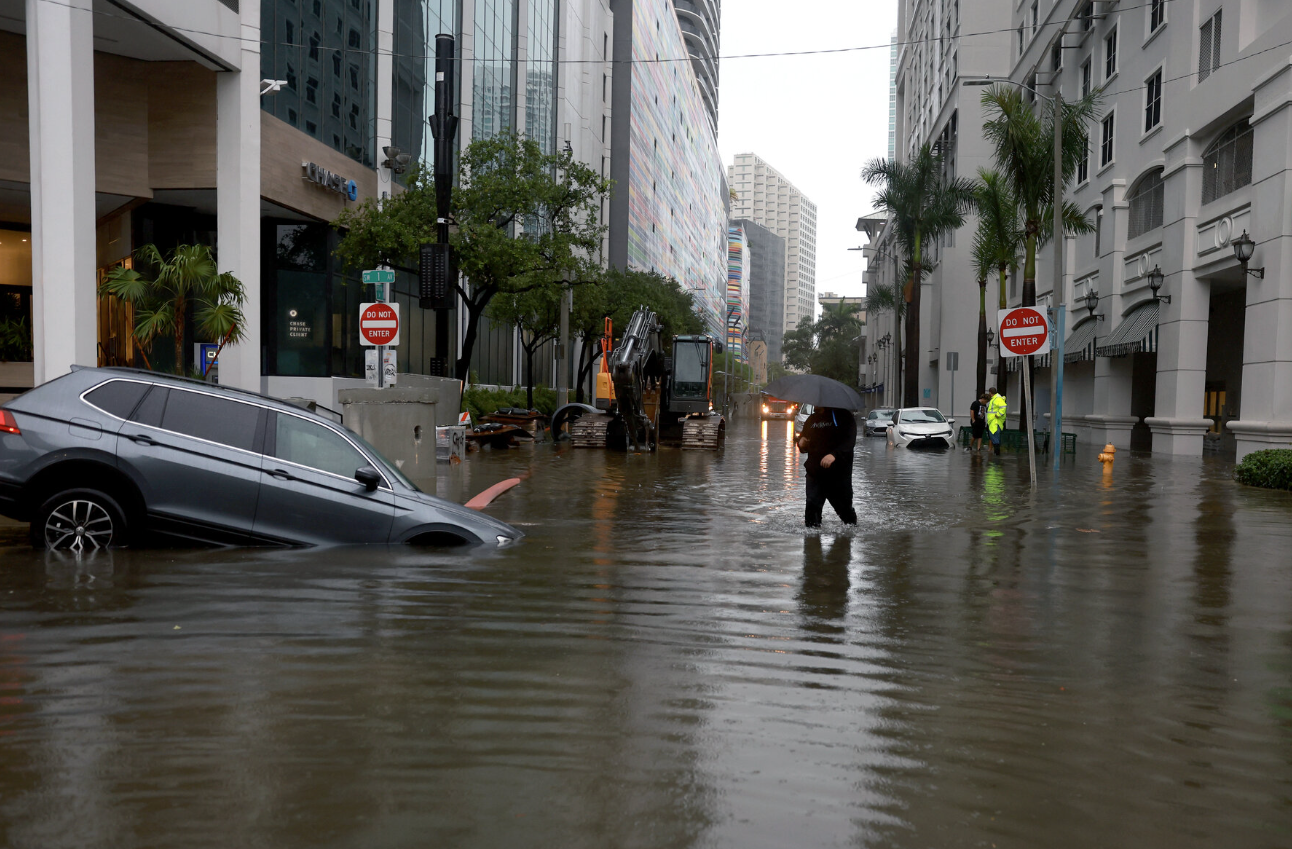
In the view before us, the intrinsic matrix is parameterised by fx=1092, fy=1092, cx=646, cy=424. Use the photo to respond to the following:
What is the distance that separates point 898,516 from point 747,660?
27.8ft

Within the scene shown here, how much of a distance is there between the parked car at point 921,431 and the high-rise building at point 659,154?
24.7 metres

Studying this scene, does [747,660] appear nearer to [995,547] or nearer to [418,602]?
[418,602]

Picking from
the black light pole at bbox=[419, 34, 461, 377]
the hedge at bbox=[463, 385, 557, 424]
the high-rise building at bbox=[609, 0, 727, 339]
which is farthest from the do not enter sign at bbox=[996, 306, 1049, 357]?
the high-rise building at bbox=[609, 0, 727, 339]

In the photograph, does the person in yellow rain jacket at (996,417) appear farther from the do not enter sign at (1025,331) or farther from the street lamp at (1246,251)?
the do not enter sign at (1025,331)

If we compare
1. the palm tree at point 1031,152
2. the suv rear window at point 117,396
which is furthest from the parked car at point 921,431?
the suv rear window at point 117,396

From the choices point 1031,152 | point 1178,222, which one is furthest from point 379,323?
point 1178,222

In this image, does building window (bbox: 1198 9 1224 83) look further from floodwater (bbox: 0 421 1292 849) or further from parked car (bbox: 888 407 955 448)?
floodwater (bbox: 0 421 1292 849)

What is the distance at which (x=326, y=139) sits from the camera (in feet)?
99.7

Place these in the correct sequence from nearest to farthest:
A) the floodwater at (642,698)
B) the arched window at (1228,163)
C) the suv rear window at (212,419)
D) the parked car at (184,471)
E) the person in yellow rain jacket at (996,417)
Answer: the floodwater at (642,698)
the parked car at (184,471)
the suv rear window at (212,419)
the arched window at (1228,163)
the person in yellow rain jacket at (996,417)

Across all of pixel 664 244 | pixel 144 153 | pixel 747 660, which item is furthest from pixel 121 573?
pixel 664 244

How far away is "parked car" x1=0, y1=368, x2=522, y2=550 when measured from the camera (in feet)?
28.7

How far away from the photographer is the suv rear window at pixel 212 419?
9078 millimetres

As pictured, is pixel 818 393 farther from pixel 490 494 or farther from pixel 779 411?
pixel 779 411

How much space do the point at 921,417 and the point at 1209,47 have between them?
1340cm
